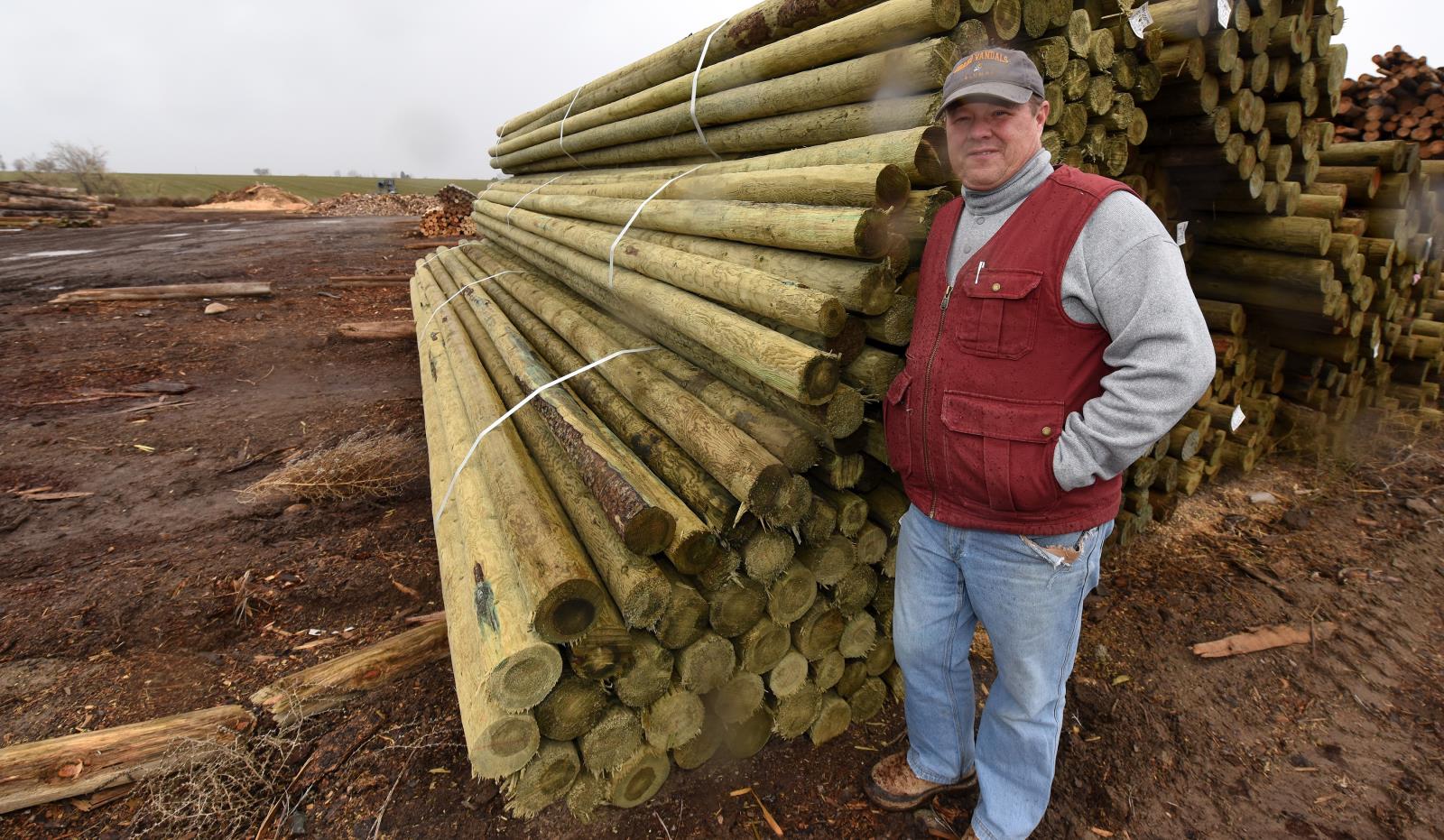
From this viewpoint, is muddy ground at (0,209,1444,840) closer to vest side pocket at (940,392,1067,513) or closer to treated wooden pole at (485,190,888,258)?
vest side pocket at (940,392,1067,513)

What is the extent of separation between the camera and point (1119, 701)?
3.78 metres

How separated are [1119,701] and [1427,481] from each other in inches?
201

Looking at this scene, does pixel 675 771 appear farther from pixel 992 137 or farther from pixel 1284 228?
pixel 1284 228

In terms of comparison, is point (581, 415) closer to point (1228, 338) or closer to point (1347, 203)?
point (1228, 338)

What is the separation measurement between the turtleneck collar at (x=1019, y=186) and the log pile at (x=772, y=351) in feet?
1.53

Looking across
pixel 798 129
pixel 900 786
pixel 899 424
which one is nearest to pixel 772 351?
pixel 899 424

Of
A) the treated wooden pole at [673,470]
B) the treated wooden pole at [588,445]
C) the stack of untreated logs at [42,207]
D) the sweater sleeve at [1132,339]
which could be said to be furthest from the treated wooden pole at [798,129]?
the stack of untreated logs at [42,207]

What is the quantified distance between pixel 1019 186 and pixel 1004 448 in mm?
949

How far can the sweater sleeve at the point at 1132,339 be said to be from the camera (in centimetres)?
196

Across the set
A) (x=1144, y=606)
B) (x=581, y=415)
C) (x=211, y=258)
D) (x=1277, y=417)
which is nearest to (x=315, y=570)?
(x=581, y=415)

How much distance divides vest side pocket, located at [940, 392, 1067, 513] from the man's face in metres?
0.80

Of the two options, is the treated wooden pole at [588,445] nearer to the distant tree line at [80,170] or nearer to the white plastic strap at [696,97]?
the white plastic strap at [696,97]

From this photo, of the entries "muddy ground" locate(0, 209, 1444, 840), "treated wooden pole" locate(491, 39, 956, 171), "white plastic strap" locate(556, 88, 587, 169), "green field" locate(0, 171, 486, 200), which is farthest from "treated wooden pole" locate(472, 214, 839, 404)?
"green field" locate(0, 171, 486, 200)

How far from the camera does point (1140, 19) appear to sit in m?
3.50
